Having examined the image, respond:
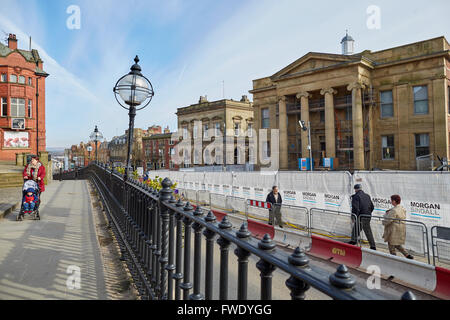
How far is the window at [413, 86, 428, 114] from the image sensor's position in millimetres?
27344

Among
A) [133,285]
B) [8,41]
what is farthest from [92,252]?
[8,41]

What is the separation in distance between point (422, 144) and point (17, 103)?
4419 centimetres

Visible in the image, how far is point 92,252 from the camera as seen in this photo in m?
5.34

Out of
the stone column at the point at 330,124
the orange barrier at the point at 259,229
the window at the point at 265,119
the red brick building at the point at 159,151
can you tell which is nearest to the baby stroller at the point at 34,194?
the orange barrier at the point at 259,229

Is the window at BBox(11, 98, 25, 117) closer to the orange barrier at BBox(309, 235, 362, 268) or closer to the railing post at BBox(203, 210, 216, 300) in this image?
the orange barrier at BBox(309, 235, 362, 268)

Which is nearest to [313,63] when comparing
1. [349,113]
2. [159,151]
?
[349,113]

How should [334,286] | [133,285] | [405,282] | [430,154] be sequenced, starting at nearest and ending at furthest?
1. [334,286]
2. [133,285]
3. [405,282]
4. [430,154]

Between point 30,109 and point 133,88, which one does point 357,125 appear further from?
point 30,109

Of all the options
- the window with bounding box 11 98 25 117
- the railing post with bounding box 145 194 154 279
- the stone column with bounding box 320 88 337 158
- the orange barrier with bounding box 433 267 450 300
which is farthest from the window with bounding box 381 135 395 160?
the window with bounding box 11 98 25 117

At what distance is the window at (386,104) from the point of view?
1166 inches
